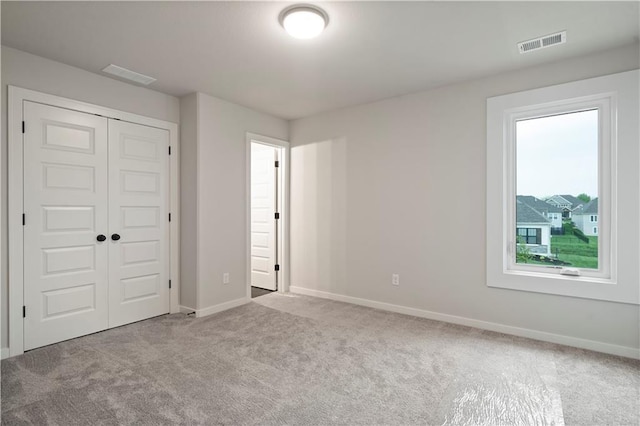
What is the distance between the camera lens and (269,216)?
5.13 metres

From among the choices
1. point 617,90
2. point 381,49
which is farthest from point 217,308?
point 617,90

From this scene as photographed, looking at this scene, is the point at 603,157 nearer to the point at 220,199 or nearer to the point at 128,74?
the point at 220,199

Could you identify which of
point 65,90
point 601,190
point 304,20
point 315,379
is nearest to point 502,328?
point 601,190

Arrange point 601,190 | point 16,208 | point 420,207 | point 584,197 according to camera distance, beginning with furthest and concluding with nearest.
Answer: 1. point 420,207
2. point 584,197
3. point 601,190
4. point 16,208

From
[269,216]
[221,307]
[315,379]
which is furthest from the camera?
[269,216]

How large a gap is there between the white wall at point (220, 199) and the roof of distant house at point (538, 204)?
10.5 ft

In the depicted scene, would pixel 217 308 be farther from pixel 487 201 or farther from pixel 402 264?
pixel 487 201

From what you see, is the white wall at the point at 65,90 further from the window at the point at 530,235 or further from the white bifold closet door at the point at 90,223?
the window at the point at 530,235

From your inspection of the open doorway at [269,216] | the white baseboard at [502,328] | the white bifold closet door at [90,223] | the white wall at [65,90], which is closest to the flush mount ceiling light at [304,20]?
the white wall at [65,90]

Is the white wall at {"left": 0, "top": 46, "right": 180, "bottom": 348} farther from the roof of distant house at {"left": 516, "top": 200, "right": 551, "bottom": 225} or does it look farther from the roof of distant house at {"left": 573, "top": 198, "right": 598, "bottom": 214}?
the roof of distant house at {"left": 573, "top": 198, "right": 598, "bottom": 214}

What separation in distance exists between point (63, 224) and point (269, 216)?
260cm

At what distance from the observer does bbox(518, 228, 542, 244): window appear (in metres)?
3.27

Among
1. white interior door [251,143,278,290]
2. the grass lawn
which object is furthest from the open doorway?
the grass lawn

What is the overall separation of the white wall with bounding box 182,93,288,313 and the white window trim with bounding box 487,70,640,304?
9.51 ft
